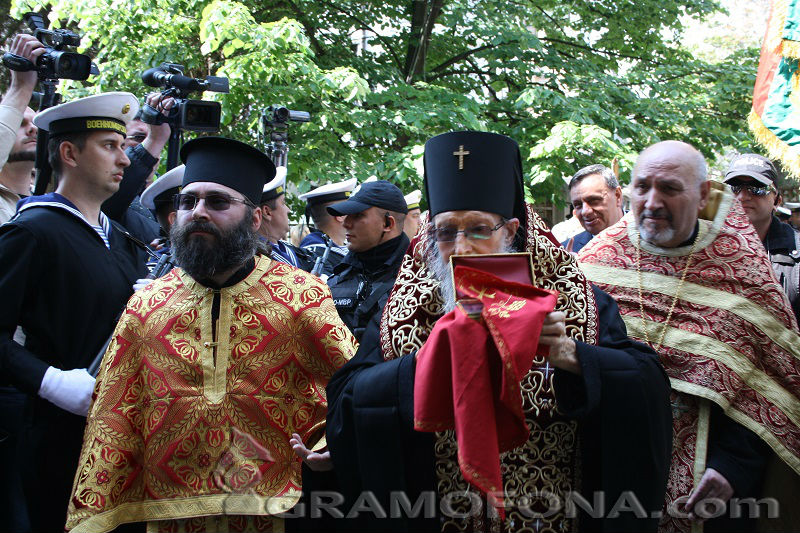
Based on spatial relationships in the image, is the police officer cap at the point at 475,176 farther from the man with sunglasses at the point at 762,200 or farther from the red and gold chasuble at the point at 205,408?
the man with sunglasses at the point at 762,200

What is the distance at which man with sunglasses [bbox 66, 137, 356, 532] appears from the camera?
3.12 metres

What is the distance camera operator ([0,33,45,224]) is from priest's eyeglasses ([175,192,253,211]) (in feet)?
4.44

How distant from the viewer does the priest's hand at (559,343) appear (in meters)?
2.44

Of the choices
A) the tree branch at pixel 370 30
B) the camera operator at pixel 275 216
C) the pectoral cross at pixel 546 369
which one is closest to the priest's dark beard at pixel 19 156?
the camera operator at pixel 275 216

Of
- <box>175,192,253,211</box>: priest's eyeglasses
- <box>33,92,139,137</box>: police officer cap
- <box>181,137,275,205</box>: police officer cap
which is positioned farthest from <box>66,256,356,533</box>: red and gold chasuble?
<box>33,92,139,137</box>: police officer cap

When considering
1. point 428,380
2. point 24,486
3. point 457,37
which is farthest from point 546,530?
point 457,37

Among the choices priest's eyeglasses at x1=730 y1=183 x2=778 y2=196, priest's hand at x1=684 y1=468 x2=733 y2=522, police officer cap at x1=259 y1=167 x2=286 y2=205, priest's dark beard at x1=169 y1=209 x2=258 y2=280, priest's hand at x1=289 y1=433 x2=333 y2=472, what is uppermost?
priest's eyeglasses at x1=730 y1=183 x2=778 y2=196

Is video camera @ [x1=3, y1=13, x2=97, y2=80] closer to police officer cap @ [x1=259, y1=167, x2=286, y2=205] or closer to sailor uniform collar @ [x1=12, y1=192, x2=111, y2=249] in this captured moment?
sailor uniform collar @ [x1=12, y1=192, x2=111, y2=249]

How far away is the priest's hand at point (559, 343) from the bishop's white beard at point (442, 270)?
0.37 metres

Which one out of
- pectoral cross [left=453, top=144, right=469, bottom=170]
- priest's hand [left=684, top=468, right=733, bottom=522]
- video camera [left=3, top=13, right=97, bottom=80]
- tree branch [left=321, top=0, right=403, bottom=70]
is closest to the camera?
pectoral cross [left=453, top=144, right=469, bottom=170]

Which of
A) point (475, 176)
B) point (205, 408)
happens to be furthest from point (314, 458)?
point (475, 176)

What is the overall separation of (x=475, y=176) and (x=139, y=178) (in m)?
2.96

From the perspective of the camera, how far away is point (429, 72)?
12.4 meters

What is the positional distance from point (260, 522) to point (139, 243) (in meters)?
1.78
